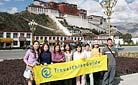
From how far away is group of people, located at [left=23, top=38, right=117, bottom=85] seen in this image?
873cm

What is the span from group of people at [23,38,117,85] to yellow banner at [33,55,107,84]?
142mm

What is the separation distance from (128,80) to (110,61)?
255 centimetres

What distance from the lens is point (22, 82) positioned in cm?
992

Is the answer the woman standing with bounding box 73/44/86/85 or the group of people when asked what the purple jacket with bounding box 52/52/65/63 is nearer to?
the group of people

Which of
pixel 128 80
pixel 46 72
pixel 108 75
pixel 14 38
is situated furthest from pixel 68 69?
pixel 14 38

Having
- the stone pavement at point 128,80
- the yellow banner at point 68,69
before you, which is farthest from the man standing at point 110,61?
the stone pavement at point 128,80

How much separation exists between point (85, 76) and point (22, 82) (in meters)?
2.10

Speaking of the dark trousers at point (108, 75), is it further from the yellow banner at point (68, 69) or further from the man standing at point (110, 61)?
the yellow banner at point (68, 69)

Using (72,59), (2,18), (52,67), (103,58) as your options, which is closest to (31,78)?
(52,67)

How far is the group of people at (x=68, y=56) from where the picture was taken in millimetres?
8734

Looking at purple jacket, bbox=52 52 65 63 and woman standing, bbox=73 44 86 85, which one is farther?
woman standing, bbox=73 44 86 85

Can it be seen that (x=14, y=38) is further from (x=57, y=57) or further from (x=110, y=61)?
(x=57, y=57)

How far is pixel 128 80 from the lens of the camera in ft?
42.6

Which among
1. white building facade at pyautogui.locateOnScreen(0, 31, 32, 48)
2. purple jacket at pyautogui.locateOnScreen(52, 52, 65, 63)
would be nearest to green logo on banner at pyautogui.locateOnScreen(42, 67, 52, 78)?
purple jacket at pyautogui.locateOnScreen(52, 52, 65, 63)
